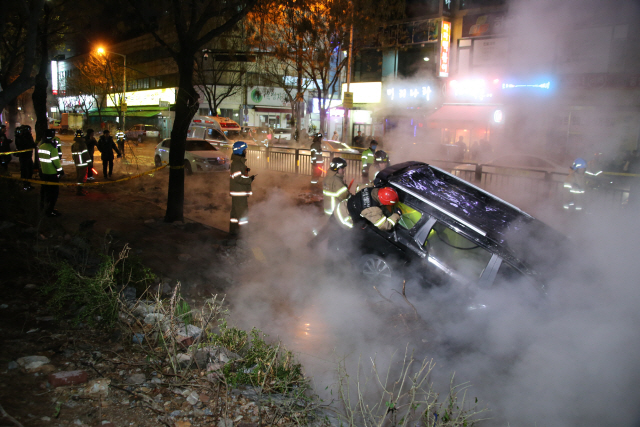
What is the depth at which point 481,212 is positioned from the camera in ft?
15.2

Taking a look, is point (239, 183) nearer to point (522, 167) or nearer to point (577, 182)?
point (577, 182)

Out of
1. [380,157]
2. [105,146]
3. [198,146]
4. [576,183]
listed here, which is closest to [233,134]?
[198,146]

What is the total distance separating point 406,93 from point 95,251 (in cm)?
2371

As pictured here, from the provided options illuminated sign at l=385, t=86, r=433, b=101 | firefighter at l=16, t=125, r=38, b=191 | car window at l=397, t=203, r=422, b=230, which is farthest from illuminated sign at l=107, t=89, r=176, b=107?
car window at l=397, t=203, r=422, b=230

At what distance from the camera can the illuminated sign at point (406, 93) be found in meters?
24.8

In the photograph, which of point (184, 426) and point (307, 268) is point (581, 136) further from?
point (184, 426)

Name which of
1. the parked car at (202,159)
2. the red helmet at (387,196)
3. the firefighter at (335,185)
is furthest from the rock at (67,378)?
the parked car at (202,159)

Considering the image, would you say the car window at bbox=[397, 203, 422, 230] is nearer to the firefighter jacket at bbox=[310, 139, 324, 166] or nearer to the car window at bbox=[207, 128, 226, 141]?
the firefighter jacket at bbox=[310, 139, 324, 166]

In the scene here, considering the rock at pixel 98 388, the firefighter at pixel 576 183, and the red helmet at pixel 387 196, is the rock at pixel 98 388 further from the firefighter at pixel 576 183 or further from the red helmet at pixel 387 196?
the firefighter at pixel 576 183

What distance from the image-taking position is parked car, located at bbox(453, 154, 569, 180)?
9789 mm

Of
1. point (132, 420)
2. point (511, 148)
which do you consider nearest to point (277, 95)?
point (511, 148)

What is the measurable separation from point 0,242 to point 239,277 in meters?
2.84

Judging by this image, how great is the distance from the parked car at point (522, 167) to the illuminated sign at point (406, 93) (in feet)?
41.9

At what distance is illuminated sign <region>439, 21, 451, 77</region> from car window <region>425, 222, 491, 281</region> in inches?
808
